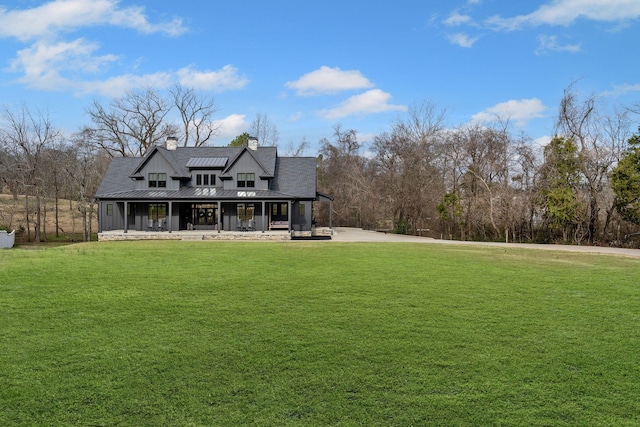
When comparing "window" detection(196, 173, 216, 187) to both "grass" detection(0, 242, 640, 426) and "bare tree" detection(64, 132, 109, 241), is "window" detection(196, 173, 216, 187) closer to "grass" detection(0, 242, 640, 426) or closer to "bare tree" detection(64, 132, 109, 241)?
"bare tree" detection(64, 132, 109, 241)

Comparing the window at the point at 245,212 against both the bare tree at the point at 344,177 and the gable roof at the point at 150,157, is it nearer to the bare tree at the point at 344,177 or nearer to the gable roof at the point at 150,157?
the gable roof at the point at 150,157

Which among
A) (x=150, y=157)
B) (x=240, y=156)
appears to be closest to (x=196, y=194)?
(x=240, y=156)

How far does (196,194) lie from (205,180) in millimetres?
2036

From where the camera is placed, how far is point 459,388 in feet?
14.4

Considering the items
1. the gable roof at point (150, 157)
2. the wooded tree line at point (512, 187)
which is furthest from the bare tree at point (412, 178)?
the gable roof at point (150, 157)

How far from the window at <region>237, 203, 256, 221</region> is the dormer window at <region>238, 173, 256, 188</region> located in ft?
4.29

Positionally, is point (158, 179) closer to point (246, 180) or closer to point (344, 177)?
point (246, 180)

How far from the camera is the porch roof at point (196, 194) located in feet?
90.3

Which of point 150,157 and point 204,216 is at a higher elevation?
point 150,157

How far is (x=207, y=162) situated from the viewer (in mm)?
30109

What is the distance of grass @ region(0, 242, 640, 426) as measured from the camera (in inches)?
155

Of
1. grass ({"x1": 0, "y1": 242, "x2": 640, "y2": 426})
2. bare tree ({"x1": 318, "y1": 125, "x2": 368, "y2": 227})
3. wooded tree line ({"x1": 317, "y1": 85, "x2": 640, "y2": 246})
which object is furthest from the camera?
Result: bare tree ({"x1": 318, "y1": 125, "x2": 368, "y2": 227})

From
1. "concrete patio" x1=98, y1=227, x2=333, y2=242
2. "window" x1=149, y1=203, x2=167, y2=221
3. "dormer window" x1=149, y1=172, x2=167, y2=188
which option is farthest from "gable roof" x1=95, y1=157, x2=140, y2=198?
"concrete patio" x1=98, y1=227, x2=333, y2=242

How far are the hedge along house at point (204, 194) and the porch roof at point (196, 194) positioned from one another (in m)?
0.06
